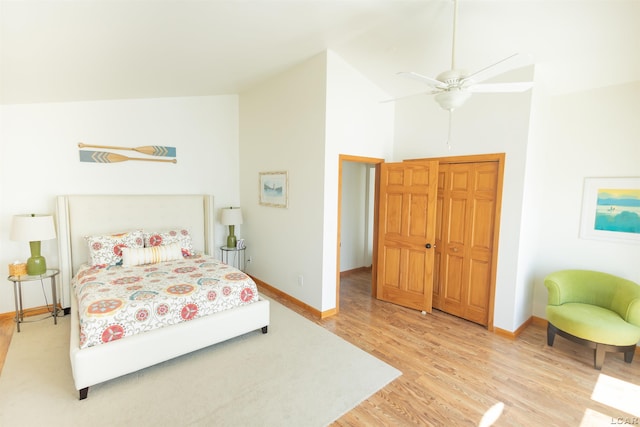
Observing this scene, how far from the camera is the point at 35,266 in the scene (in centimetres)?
338

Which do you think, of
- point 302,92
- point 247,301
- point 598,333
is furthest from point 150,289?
point 598,333

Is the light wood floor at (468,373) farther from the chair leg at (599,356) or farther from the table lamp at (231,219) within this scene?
the table lamp at (231,219)

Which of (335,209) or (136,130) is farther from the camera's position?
(136,130)

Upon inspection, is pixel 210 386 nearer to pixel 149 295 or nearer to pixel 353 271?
pixel 149 295

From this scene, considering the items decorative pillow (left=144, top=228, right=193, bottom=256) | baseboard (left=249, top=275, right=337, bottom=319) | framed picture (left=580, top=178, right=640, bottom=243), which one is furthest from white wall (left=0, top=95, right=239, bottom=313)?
framed picture (left=580, top=178, right=640, bottom=243)

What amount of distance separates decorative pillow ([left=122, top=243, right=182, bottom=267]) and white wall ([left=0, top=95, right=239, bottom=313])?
3.27ft

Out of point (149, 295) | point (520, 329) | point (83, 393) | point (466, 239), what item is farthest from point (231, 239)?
point (520, 329)

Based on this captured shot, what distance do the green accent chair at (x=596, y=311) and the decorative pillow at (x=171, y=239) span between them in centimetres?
448

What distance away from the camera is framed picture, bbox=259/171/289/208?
423cm

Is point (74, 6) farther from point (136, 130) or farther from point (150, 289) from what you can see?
point (136, 130)

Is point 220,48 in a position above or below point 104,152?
above

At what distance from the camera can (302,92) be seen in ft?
12.7

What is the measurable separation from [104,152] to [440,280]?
4.82 m

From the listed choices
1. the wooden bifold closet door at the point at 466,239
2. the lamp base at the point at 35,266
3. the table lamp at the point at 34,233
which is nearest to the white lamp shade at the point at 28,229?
the table lamp at the point at 34,233
